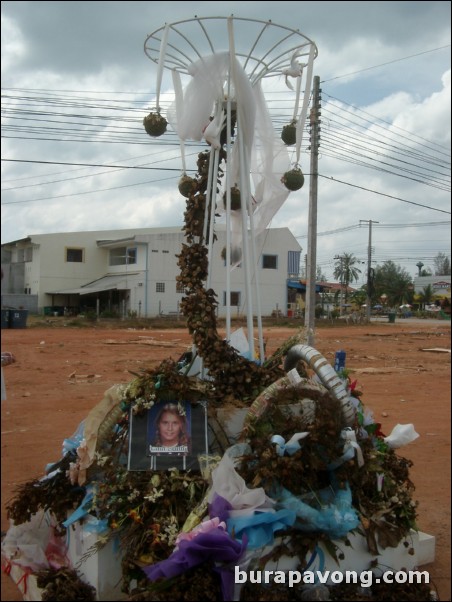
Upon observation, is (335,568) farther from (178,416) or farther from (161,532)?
(178,416)

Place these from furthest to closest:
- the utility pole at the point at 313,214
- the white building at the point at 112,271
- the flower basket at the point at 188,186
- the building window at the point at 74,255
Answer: the building window at the point at 74,255 < the white building at the point at 112,271 < the utility pole at the point at 313,214 < the flower basket at the point at 188,186

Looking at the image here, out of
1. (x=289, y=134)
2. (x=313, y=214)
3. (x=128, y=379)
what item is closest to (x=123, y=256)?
(x=313, y=214)

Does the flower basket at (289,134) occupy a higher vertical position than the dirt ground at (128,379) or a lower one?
higher

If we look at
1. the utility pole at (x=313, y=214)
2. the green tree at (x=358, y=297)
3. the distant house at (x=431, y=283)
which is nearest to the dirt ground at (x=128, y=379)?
the utility pole at (x=313, y=214)

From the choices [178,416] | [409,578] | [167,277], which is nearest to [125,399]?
[178,416]

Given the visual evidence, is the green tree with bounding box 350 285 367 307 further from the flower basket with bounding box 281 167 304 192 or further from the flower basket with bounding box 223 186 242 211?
the flower basket with bounding box 223 186 242 211

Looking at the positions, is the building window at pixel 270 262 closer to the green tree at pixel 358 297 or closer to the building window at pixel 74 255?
the green tree at pixel 358 297

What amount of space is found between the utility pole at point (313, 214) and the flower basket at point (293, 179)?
30.8 ft

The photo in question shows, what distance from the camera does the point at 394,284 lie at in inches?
1900

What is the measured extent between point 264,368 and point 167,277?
28036 millimetres

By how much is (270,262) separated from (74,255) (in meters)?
11.2

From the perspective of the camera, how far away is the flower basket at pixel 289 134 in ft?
16.3

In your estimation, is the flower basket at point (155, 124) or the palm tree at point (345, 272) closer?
the flower basket at point (155, 124)

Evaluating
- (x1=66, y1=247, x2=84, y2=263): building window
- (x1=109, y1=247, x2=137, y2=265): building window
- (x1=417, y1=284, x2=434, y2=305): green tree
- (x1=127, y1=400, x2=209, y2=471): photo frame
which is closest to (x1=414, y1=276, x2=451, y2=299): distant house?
(x1=417, y1=284, x2=434, y2=305): green tree
